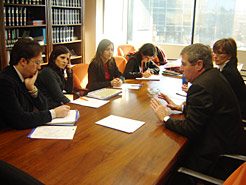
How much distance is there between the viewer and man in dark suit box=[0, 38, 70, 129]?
170cm

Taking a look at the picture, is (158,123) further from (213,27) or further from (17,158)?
(213,27)

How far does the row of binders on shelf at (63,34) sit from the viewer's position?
5.14 metres

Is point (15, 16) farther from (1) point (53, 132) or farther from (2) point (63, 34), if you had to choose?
(1) point (53, 132)

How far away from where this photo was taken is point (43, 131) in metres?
1.70

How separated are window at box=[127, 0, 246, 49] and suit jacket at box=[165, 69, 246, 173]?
224 inches

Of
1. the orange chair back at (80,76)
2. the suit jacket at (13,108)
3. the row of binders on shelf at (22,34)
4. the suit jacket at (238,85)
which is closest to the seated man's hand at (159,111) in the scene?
the suit jacket at (13,108)

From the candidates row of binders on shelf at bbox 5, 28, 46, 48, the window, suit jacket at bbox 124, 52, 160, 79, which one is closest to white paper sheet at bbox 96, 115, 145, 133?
suit jacket at bbox 124, 52, 160, 79

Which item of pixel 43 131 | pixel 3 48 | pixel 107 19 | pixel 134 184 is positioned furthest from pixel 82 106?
pixel 107 19

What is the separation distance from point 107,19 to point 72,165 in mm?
5806

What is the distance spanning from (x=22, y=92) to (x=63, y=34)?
369 cm

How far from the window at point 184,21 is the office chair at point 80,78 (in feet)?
15.1

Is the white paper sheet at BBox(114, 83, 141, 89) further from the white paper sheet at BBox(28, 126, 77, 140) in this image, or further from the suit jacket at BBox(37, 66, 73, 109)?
the white paper sheet at BBox(28, 126, 77, 140)

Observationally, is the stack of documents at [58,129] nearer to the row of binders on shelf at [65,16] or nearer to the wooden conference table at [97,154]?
the wooden conference table at [97,154]

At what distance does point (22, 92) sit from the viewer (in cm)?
187
